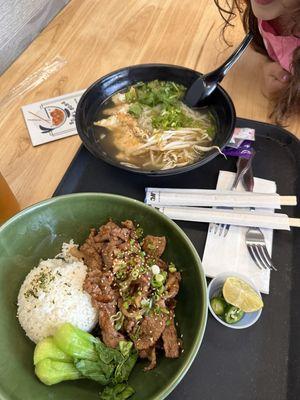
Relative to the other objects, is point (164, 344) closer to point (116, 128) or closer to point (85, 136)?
point (85, 136)

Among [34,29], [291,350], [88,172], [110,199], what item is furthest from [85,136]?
[34,29]

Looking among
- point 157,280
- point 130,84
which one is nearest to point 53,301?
point 157,280

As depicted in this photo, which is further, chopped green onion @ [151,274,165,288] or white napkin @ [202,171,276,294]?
white napkin @ [202,171,276,294]

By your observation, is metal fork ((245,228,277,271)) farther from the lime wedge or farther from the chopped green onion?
the chopped green onion

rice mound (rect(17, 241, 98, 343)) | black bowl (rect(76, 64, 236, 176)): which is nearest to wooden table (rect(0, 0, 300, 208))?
black bowl (rect(76, 64, 236, 176))

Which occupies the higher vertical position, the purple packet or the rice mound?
the rice mound
